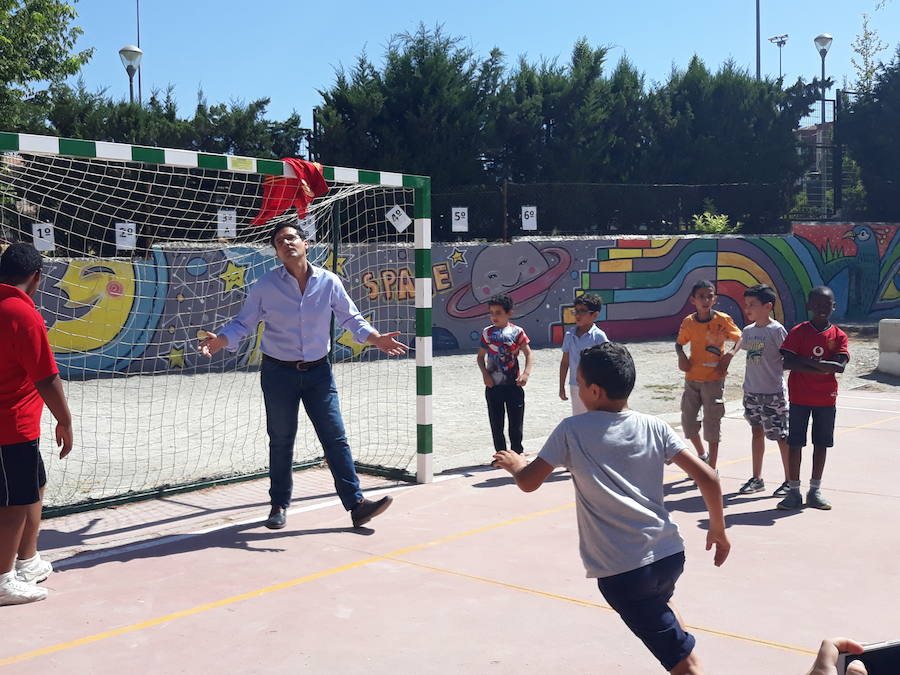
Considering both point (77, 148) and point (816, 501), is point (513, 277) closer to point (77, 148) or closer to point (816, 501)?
point (816, 501)

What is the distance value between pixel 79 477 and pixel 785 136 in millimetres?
22888

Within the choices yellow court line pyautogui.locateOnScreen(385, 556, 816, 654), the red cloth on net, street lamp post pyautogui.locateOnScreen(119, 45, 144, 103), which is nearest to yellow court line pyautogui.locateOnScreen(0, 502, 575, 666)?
yellow court line pyautogui.locateOnScreen(385, 556, 816, 654)

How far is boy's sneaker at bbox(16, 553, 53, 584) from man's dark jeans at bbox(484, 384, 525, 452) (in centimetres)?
385

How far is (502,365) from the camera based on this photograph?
27.0ft

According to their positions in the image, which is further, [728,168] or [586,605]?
[728,168]

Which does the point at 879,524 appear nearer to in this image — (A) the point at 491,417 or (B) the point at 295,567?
(A) the point at 491,417

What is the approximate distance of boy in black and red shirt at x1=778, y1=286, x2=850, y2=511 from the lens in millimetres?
6977

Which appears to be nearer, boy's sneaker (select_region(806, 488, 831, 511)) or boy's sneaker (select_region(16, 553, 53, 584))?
boy's sneaker (select_region(16, 553, 53, 584))

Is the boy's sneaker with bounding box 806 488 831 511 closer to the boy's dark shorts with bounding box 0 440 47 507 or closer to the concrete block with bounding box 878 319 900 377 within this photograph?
the boy's dark shorts with bounding box 0 440 47 507

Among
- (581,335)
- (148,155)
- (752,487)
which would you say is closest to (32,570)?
(148,155)

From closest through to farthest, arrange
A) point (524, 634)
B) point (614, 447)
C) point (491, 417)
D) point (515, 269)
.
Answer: point (614, 447), point (524, 634), point (491, 417), point (515, 269)

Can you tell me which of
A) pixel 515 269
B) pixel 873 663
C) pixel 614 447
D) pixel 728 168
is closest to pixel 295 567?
pixel 614 447

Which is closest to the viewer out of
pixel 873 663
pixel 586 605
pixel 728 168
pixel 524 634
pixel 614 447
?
pixel 873 663

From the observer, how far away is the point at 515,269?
1970 centimetres
